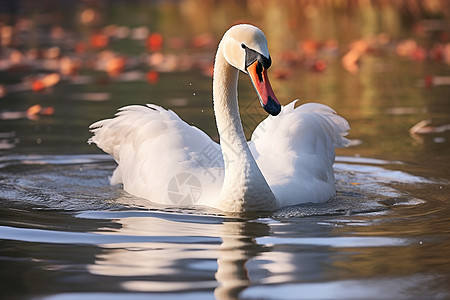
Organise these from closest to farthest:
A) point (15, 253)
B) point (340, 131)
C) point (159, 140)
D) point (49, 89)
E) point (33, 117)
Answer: point (15, 253)
point (159, 140)
point (340, 131)
point (33, 117)
point (49, 89)

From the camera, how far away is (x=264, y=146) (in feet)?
23.1

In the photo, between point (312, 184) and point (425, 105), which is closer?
point (312, 184)

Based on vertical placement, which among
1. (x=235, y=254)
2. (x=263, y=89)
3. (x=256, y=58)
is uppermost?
(x=256, y=58)

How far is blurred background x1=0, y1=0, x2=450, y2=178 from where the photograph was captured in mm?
9648

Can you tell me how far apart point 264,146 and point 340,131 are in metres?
0.75

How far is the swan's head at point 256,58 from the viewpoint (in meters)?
5.50

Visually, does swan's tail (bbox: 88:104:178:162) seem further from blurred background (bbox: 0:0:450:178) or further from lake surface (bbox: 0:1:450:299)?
blurred background (bbox: 0:0:450:178)

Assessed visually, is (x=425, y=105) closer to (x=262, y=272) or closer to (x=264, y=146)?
(x=264, y=146)

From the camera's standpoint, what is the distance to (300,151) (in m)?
6.86

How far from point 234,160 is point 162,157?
35.1 inches

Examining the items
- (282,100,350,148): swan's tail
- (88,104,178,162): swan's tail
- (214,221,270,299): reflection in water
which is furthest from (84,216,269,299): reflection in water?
(282,100,350,148): swan's tail

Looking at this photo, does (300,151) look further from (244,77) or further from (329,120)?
(244,77)

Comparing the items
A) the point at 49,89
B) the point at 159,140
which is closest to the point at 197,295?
the point at 159,140

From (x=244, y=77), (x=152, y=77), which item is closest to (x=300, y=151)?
(x=152, y=77)
